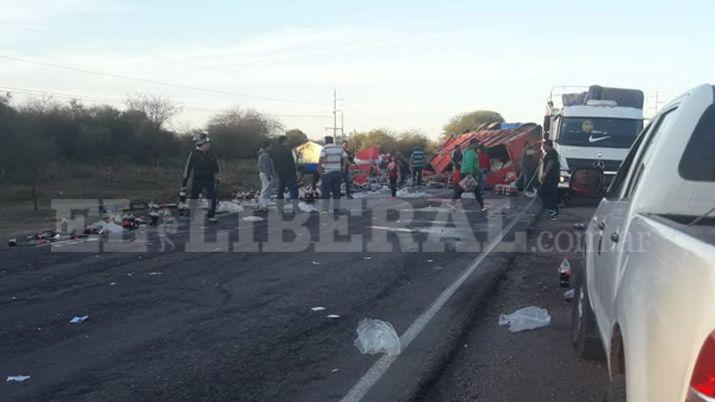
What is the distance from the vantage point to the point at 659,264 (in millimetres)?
2361

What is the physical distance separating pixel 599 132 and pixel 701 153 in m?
18.1

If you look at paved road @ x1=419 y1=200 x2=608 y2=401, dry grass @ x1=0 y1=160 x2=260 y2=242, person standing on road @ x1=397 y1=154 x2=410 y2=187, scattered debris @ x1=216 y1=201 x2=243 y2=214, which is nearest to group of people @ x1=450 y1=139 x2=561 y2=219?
scattered debris @ x1=216 y1=201 x2=243 y2=214

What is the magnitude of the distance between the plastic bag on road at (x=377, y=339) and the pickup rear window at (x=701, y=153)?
2.60 m

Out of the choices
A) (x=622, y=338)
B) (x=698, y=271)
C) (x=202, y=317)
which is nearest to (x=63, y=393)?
(x=202, y=317)

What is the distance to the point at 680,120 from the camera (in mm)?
3451

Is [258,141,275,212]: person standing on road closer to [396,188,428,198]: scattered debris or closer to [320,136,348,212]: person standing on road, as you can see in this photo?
[320,136,348,212]: person standing on road

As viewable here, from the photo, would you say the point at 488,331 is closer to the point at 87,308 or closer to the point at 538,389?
the point at 538,389

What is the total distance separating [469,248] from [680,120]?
7220 mm

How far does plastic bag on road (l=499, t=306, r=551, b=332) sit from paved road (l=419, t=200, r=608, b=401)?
0.22ft

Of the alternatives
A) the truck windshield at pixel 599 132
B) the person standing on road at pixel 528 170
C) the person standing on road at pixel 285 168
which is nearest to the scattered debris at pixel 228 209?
the person standing on road at pixel 285 168

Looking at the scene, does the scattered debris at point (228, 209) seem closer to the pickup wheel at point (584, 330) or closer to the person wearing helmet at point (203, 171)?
the person wearing helmet at point (203, 171)

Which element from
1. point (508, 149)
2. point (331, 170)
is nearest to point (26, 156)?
point (331, 170)

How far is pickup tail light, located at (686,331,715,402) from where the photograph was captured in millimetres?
1793

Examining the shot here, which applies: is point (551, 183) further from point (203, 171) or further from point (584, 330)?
point (584, 330)
